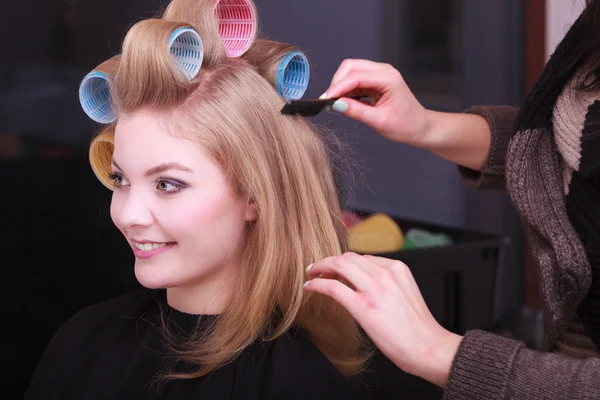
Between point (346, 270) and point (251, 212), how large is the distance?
0.25 metres

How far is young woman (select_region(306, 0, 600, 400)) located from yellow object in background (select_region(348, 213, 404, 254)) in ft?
1.79

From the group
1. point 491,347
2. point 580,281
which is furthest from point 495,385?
point 580,281

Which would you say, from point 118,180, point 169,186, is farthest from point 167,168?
point 118,180

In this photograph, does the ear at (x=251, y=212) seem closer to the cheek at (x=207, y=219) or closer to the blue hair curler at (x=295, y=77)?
the cheek at (x=207, y=219)

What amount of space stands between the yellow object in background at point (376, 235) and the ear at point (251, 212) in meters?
0.71

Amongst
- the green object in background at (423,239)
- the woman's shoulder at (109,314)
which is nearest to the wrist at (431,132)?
the woman's shoulder at (109,314)

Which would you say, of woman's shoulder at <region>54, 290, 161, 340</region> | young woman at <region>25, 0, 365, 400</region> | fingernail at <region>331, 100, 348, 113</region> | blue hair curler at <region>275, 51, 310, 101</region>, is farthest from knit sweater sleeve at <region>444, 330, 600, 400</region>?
woman's shoulder at <region>54, 290, 161, 340</region>

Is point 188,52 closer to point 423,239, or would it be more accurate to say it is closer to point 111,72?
point 111,72

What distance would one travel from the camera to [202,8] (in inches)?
43.6

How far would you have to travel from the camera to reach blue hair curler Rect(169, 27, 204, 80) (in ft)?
3.50

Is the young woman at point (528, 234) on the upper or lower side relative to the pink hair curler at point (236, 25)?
lower

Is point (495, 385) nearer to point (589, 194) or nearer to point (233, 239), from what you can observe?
point (589, 194)

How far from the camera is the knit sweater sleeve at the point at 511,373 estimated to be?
2.69 feet

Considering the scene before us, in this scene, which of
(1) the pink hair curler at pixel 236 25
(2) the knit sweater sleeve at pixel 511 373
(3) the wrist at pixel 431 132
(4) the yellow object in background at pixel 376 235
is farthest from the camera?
(4) the yellow object in background at pixel 376 235
